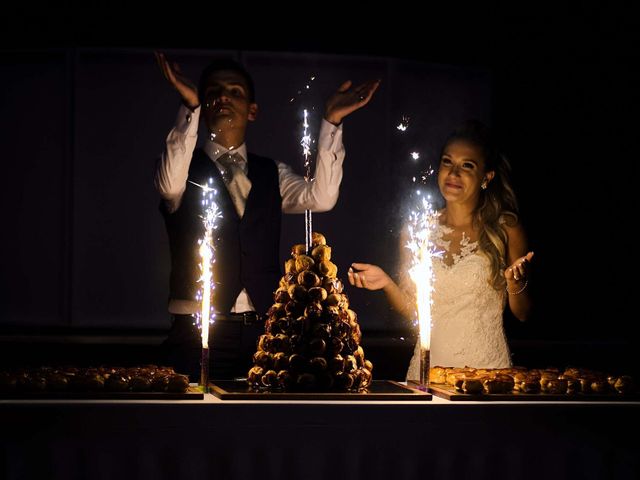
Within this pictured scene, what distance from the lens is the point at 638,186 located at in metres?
5.61

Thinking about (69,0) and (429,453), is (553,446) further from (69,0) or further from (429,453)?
(69,0)

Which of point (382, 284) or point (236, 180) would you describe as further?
point (236, 180)

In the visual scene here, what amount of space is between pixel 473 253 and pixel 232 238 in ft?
3.25

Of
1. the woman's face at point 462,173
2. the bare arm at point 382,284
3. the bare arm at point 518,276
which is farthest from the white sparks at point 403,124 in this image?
the bare arm at point 382,284

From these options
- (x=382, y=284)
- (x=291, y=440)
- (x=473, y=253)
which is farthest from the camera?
(x=473, y=253)

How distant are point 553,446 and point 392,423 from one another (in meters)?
0.42

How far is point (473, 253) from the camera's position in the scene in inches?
161

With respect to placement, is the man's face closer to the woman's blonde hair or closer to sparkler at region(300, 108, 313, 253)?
sparkler at region(300, 108, 313, 253)

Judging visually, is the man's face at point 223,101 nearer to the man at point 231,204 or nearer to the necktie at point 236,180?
the man at point 231,204

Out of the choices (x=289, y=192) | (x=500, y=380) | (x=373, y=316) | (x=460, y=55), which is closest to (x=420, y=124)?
(x=460, y=55)

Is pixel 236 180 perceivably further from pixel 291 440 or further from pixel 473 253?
pixel 291 440

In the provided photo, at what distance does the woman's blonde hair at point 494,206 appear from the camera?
408 cm

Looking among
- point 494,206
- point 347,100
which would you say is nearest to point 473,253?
point 494,206

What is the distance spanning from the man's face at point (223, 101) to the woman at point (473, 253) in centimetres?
90
